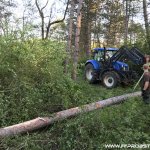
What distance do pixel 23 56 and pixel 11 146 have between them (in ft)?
11.3

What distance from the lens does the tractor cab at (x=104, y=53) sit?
16047 millimetres

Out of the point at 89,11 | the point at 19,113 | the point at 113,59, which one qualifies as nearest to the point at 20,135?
the point at 19,113

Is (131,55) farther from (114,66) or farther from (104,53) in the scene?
(104,53)

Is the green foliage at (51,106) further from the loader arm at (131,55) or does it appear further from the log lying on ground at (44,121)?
the loader arm at (131,55)

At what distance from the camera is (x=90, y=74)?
55.6 feet

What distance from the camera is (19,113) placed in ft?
28.8

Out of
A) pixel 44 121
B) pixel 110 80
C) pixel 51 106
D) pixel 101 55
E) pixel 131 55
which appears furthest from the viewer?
pixel 101 55

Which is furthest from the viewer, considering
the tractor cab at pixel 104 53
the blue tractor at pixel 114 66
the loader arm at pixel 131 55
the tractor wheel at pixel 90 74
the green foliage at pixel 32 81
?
the tractor wheel at pixel 90 74

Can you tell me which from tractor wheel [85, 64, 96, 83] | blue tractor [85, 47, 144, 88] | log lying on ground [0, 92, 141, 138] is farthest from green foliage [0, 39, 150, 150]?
tractor wheel [85, 64, 96, 83]

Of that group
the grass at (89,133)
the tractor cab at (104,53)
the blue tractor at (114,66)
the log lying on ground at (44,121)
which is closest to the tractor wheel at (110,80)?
the blue tractor at (114,66)

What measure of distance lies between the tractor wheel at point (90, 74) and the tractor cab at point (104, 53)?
597 millimetres

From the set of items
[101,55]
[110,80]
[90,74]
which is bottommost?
[110,80]

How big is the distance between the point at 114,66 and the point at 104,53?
108 cm

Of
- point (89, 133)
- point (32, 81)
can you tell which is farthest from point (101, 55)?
point (89, 133)
